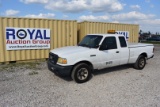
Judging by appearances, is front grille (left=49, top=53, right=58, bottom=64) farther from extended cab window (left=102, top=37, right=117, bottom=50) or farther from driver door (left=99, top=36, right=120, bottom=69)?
extended cab window (left=102, top=37, right=117, bottom=50)

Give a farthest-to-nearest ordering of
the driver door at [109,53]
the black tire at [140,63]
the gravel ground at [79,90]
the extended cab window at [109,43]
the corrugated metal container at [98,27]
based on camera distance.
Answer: the corrugated metal container at [98,27]
the black tire at [140,63]
the extended cab window at [109,43]
the driver door at [109,53]
the gravel ground at [79,90]

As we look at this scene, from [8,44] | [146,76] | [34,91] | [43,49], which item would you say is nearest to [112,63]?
[146,76]

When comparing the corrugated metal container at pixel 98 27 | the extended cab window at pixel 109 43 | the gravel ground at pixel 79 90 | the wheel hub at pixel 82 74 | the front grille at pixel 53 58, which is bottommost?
the gravel ground at pixel 79 90

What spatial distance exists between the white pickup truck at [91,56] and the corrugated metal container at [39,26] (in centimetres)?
361

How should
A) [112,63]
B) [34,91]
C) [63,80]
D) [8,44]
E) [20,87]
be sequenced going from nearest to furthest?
[34,91], [20,87], [63,80], [112,63], [8,44]

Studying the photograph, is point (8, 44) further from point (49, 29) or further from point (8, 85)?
point (8, 85)

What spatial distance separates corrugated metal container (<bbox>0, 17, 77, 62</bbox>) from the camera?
30.8 ft

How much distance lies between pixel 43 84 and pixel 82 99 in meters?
1.97

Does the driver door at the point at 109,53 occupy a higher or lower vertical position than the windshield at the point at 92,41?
lower

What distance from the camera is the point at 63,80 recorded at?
22.1ft

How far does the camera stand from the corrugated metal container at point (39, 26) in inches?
370

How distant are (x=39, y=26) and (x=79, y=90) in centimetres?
605

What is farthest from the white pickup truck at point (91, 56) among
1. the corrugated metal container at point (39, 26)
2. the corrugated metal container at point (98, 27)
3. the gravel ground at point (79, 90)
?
the corrugated metal container at point (98, 27)

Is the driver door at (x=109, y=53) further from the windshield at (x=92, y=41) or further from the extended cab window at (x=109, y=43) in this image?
the windshield at (x=92, y=41)
